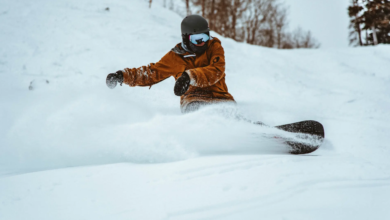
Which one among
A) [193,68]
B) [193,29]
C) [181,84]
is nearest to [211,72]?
[193,68]

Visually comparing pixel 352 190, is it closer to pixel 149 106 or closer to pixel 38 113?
pixel 149 106

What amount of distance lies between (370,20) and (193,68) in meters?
19.2

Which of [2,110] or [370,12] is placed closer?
[2,110]

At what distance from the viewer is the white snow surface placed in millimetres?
1383

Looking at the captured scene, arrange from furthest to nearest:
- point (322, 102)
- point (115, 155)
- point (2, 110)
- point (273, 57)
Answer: point (273, 57) < point (322, 102) < point (2, 110) < point (115, 155)

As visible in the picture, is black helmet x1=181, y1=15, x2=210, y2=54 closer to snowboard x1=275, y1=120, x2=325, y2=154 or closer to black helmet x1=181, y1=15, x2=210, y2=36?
black helmet x1=181, y1=15, x2=210, y2=36

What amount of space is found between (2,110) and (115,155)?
7.37 ft

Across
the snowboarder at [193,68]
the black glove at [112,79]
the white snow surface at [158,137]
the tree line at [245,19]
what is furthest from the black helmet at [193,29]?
the tree line at [245,19]

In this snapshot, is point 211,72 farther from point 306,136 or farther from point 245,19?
point 245,19

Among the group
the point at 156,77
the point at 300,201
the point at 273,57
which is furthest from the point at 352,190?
the point at 273,57

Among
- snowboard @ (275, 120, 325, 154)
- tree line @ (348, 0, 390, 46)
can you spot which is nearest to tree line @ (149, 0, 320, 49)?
tree line @ (348, 0, 390, 46)

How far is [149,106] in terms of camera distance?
4246 mm

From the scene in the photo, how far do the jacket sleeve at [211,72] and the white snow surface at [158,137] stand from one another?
0.30 metres

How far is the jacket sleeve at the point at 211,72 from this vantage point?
2.31 meters
